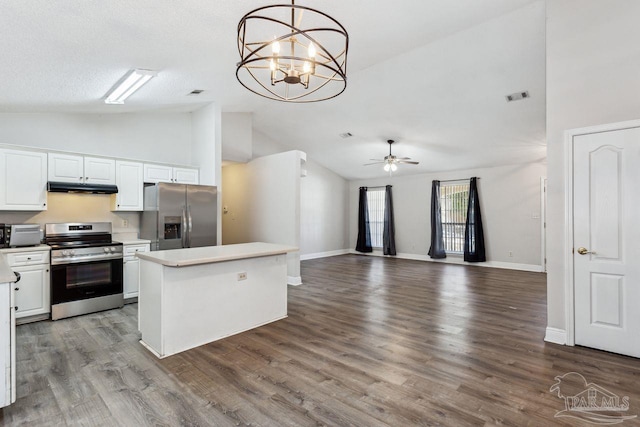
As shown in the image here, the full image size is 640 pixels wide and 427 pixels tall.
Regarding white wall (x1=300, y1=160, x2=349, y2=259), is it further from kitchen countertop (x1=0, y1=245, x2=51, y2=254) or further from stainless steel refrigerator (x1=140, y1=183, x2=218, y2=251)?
kitchen countertop (x1=0, y1=245, x2=51, y2=254)

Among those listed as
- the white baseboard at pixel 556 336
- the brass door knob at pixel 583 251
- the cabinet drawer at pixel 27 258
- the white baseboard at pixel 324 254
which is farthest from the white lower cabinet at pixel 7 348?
the white baseboard at pixel 324 254

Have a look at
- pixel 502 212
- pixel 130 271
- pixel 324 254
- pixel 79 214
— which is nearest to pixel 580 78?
pixel 502 212

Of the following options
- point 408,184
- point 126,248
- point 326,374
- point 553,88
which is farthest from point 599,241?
point 408,184

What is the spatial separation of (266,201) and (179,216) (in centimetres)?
183

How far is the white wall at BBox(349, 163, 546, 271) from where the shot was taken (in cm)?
745

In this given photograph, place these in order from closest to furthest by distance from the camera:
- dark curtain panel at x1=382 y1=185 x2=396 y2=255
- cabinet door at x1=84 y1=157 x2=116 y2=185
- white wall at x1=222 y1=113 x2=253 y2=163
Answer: cabinet door at x1=84 y1=157 x2=116 y2=185 → white wall at x1=222 y1=113 x2=253 y2=163 → dark curtain panel at x1=382 y1=185 x2=396 y2=255

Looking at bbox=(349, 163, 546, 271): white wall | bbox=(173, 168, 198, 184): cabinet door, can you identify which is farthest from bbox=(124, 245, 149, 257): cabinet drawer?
bbox=(349, 163, 546, 271): white wall

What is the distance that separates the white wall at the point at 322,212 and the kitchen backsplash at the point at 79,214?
4711 mm

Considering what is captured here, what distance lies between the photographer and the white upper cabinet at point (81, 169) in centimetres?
416

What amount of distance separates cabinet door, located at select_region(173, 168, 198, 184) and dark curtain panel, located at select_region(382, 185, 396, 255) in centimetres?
581

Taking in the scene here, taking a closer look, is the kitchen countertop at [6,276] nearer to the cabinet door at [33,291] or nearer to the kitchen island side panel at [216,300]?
the kitchen island side panel at [216,300]

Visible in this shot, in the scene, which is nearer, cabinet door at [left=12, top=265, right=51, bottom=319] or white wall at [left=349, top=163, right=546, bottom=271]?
cabinet door at [left=12, top=265, right=51, bottom=319]

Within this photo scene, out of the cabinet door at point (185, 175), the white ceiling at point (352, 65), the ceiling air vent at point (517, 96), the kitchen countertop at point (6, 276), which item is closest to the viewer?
the kitchen countertop at point (6, 276)

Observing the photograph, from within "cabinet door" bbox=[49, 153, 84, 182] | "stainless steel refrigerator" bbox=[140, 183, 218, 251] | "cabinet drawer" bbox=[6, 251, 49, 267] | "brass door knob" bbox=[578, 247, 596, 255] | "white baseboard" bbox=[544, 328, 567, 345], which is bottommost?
"white baseboard" bbox=[544, 328, 567, 345]
